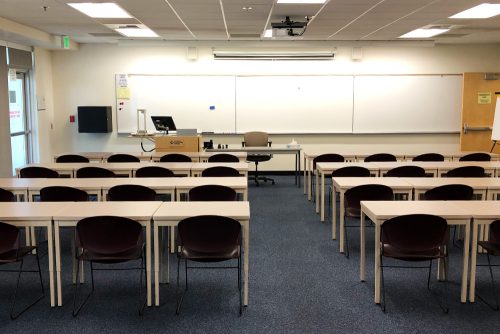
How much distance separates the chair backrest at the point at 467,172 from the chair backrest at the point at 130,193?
3865mm

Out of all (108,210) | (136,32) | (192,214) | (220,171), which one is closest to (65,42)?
(136,32)

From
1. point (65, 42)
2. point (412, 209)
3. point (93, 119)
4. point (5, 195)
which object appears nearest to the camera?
point (412, 209)

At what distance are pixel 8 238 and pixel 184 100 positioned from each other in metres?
7.42

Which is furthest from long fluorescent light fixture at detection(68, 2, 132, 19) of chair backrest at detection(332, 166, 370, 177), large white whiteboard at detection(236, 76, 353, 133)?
large white whiteboard at detection(236, 76, 353, 133)

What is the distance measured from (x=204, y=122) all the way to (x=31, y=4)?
4991mm

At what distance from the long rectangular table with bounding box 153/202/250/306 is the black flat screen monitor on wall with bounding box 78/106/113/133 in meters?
6.95

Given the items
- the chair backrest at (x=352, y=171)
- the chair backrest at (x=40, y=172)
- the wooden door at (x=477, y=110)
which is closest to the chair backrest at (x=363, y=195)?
the chair backrest at (x=352, y=171)

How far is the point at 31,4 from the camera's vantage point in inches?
253

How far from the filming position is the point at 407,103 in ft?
36.0

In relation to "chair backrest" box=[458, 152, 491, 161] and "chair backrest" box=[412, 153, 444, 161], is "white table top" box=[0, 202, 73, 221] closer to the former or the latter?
"chair backrest" box=[412, 153, 444, 161]

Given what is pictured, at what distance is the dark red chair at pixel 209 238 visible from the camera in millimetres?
3674

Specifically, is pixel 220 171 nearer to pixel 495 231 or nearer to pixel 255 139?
pixel 495 231

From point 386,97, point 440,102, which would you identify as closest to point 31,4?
point 386,97

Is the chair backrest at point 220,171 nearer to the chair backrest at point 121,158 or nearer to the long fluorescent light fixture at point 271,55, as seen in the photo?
the chair backrest at point 121,158
